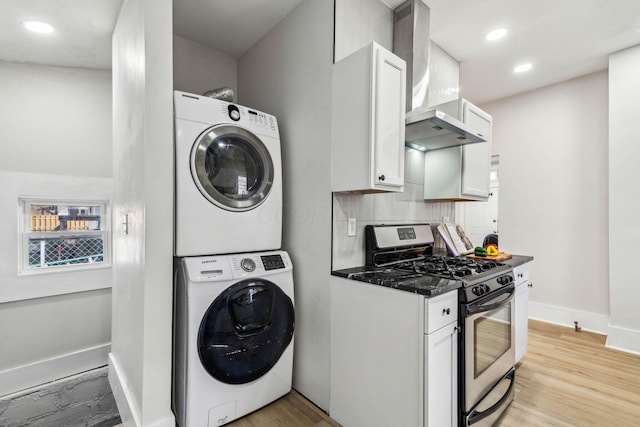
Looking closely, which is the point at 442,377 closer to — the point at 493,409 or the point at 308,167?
the point at 493,409

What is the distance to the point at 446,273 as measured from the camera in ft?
5.73

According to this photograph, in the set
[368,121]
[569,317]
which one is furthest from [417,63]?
[569,317]

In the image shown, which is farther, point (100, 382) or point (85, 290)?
point (85, 290)

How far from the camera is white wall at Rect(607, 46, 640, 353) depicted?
2.85 m

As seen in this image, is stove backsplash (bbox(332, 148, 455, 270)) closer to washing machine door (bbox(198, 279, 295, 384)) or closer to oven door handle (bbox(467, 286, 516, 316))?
washing machine door (bbox(198, 279, 295, 384))

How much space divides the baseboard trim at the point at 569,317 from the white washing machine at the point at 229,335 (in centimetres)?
336

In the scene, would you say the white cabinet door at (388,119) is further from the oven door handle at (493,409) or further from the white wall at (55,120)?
the white wall at (55,120)

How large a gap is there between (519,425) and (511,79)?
344 cm

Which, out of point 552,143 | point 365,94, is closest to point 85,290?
point 365,94

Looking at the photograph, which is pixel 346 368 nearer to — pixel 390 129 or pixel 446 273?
pixel 446 273

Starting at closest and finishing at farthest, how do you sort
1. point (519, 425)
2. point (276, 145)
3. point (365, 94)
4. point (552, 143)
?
point (365, 94) → point (519, 425) → point (276, 145) → point (552, 143)

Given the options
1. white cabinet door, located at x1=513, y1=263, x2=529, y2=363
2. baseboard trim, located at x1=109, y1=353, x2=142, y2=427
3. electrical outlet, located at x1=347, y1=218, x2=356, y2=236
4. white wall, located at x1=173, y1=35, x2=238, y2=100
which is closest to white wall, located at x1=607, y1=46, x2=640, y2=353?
white cabinet door, located at x1=513, y1=263, x2=529, y2=363

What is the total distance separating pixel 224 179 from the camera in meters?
1.89

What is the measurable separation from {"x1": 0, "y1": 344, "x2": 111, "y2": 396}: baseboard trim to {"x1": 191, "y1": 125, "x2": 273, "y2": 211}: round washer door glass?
1977 mm
